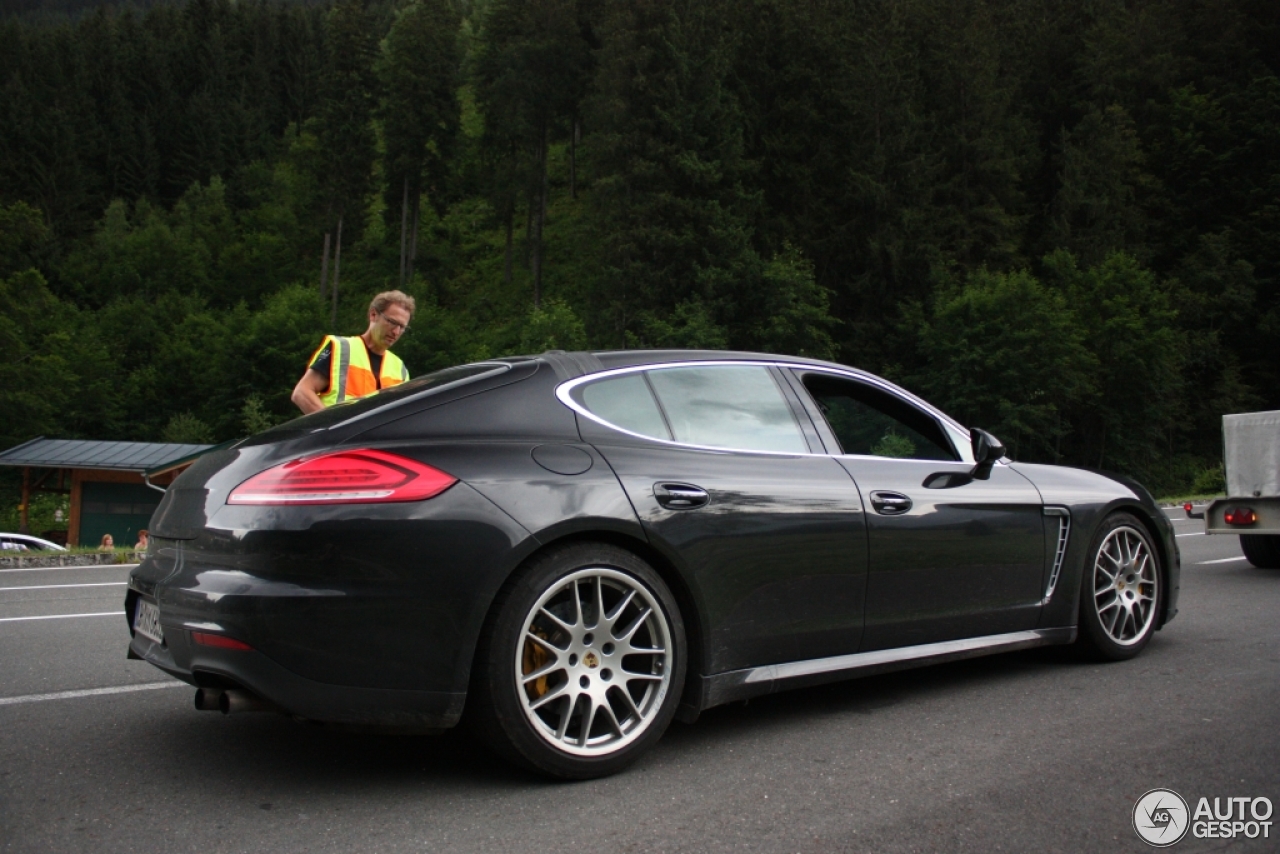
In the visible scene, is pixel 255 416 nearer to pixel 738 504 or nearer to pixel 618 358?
pixel 618 358

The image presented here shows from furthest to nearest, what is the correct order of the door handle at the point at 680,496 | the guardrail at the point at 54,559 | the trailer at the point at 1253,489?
the guardrail at the point at 54,559 → the trailer at the point at 1253,489 → the door handle at the point at 680,496

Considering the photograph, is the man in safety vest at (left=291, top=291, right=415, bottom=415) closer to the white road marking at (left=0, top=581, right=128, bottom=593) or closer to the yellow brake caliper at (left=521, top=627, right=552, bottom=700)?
the yellow brake caliper at (left=521, top=627, right=552, bottom=700)

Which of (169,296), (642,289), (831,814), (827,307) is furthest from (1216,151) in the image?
(831,814)

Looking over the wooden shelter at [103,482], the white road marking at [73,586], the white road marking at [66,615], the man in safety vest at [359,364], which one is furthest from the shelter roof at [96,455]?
the man in safety vest at [359,364]

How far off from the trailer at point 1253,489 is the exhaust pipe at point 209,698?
8.51 metres

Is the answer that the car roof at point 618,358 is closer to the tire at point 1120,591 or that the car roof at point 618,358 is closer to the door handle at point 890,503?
the door handle at point 890,503

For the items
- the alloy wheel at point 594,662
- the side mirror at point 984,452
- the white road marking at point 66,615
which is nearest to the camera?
the alloy wheel at point 594,662

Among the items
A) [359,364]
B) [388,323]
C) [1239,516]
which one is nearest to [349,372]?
[359,364]

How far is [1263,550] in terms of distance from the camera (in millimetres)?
9734

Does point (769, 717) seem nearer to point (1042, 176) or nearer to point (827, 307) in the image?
point (827, 307)

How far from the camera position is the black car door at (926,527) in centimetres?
446

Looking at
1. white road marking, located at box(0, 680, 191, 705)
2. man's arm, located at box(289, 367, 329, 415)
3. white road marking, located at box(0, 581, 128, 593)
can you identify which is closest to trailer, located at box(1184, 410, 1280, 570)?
man's arm, located at box(289, 367, 329, 415)

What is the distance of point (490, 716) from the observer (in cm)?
347

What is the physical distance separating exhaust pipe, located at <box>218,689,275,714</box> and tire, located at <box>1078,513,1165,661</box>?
12.1 feet
